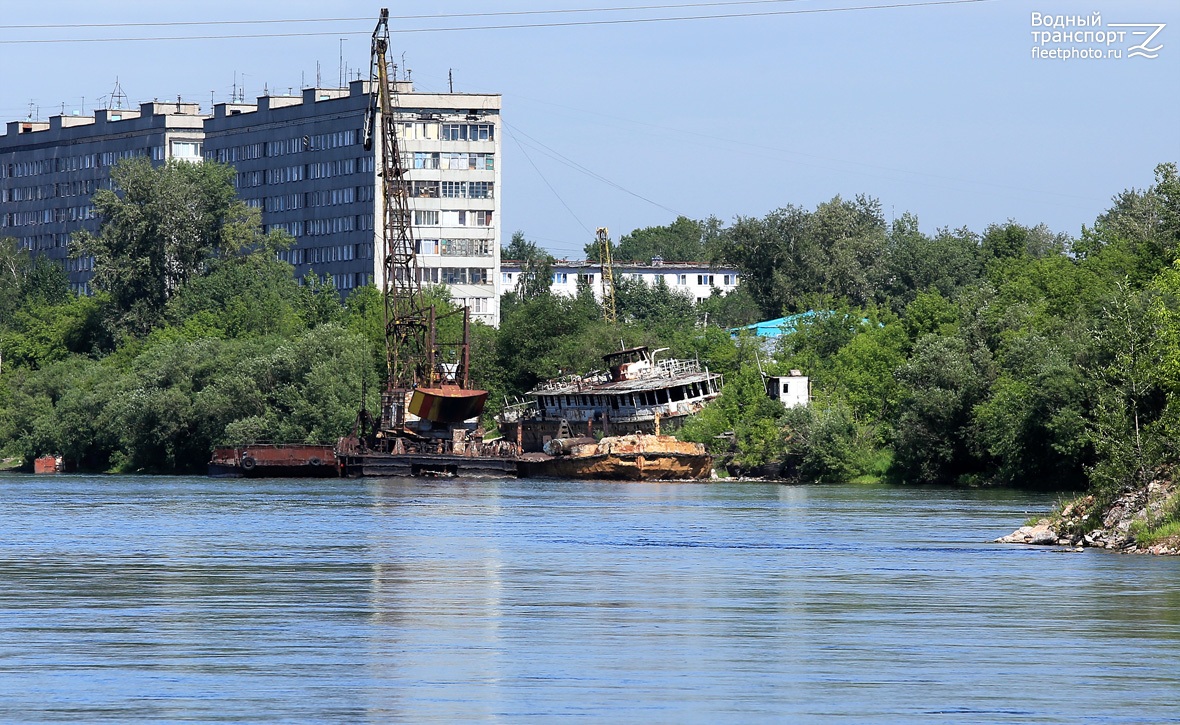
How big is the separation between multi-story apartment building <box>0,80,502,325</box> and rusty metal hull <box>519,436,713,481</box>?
45798 millimetres

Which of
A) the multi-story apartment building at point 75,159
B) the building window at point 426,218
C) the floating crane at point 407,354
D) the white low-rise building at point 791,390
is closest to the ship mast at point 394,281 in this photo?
the floating crane at point 407,354

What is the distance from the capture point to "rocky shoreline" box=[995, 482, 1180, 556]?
1559 inches

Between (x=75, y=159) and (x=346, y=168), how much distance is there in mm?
44933

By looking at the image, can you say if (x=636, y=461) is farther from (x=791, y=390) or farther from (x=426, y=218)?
(x=426, y=218)

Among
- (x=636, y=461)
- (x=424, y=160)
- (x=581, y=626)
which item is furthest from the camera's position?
(x=424, y=160)

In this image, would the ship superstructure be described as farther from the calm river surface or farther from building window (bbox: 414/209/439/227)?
the calm river surface

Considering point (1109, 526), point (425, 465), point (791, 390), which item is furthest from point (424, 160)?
point (1109, 526)

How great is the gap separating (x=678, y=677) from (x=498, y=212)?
135m

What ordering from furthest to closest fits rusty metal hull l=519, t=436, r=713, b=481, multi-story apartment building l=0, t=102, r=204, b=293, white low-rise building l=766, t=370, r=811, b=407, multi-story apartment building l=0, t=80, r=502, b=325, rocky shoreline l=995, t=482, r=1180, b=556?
multi-story apartment building l=0, t=102, r=204, b=293, multi-story apartment building l=0, t=80, r=502, b=325, white low-rise building l=766, t=370, r=811, b=407, rusty metal hull l=519, t=436, r=713, b=481, rocky shoreline l=995, t=482, r=1180, b=556

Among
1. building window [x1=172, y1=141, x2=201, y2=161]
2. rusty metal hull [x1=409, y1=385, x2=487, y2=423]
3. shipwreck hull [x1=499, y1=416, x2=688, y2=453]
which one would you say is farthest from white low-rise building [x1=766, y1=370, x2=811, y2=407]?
building window [x1=172, y1=141, x2=201, y2=161]

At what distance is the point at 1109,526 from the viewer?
41.3 metres

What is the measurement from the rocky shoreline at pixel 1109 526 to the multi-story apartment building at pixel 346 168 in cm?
10806

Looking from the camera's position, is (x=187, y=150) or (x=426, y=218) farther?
(x=187, y=150)

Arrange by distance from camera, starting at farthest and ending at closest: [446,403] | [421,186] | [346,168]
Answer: [346,168]
[421,186]
[446,403]
